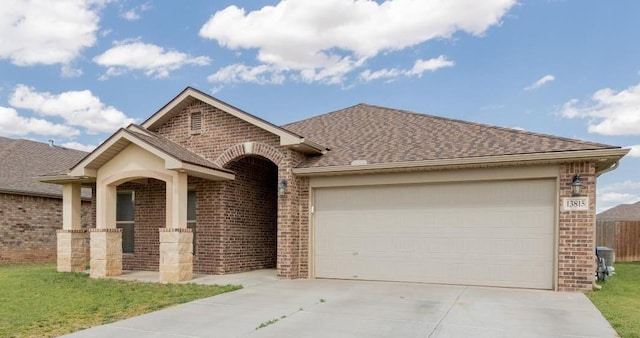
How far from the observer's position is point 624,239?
1930 cm

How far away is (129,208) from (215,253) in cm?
357

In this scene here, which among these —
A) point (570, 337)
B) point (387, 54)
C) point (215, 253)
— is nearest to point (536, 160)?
point (570, 337)

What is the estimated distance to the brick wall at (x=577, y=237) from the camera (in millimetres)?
9031

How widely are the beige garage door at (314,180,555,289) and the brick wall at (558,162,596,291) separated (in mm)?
220

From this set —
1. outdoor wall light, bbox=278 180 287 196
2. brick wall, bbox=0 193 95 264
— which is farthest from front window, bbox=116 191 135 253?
outdoor wall light, bbox=278 180 287 196

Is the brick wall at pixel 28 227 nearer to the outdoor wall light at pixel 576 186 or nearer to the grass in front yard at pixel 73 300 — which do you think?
the grass in front yard at pixel 73 300

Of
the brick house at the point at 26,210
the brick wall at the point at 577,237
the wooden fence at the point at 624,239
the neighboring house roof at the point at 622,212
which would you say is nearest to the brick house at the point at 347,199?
the brick wall at the point at 577,237

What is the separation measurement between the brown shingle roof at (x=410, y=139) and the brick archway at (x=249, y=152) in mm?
731

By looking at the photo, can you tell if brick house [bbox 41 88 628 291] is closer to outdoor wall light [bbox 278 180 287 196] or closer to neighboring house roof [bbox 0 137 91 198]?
outdoor wall light [bbox 278 180 287 196]

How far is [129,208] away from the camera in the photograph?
1384 centimetres

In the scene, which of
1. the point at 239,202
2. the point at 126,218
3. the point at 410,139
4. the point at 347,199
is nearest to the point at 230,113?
the point at 239,202

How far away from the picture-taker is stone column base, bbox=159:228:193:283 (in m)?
10.5

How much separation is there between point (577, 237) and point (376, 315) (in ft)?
15.3

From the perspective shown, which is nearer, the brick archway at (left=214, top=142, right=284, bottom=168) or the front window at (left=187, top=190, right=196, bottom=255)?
the brick archway at (left=214, top=142, right=284, bottom=168)
